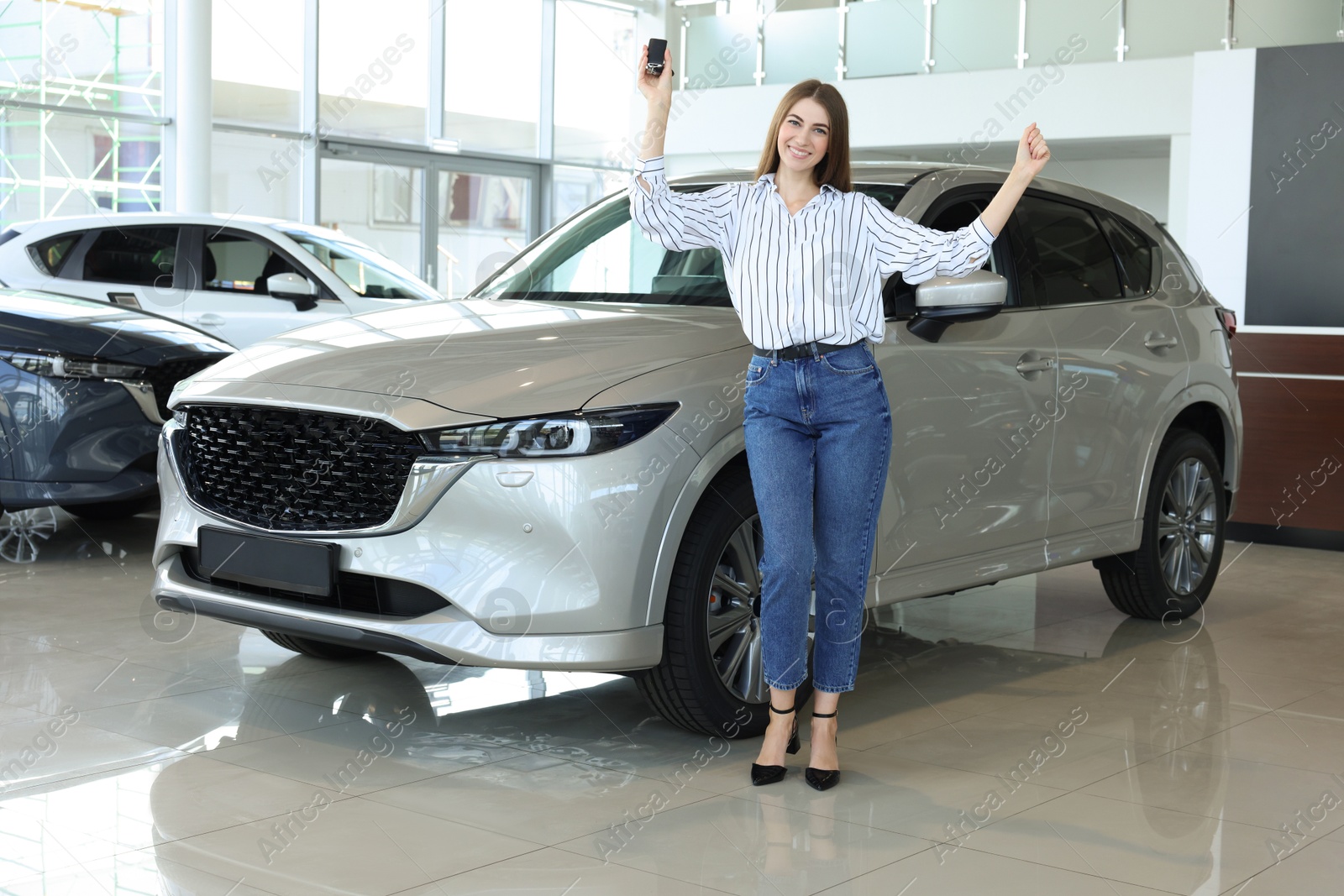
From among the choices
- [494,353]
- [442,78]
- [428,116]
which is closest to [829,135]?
[494,353]

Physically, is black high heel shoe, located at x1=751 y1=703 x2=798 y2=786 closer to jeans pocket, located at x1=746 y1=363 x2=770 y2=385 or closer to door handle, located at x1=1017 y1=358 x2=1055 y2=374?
jeans pocket, located at x1=746 y1=363 x2=770 y2=385

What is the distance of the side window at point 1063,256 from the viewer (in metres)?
4.42

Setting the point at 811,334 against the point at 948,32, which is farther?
the point at 948,32

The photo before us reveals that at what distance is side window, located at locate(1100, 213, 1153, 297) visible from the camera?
4.89 metres

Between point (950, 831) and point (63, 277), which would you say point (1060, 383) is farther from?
point (63, 277)

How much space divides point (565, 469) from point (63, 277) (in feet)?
16.9

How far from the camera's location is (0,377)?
18.2ft

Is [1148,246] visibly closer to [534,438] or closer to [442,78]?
[534,438]

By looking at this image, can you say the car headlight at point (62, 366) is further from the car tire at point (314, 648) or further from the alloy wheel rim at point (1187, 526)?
the alloy wheel rim at point (1187, 526)

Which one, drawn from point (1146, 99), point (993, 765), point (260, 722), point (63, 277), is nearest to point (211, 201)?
point (63, 277)

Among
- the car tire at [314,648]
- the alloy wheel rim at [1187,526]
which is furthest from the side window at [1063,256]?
the car tire at [314,648]

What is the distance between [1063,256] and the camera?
4.58 m

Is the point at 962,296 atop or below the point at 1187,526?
atop

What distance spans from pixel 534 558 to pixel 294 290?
4951 mm
